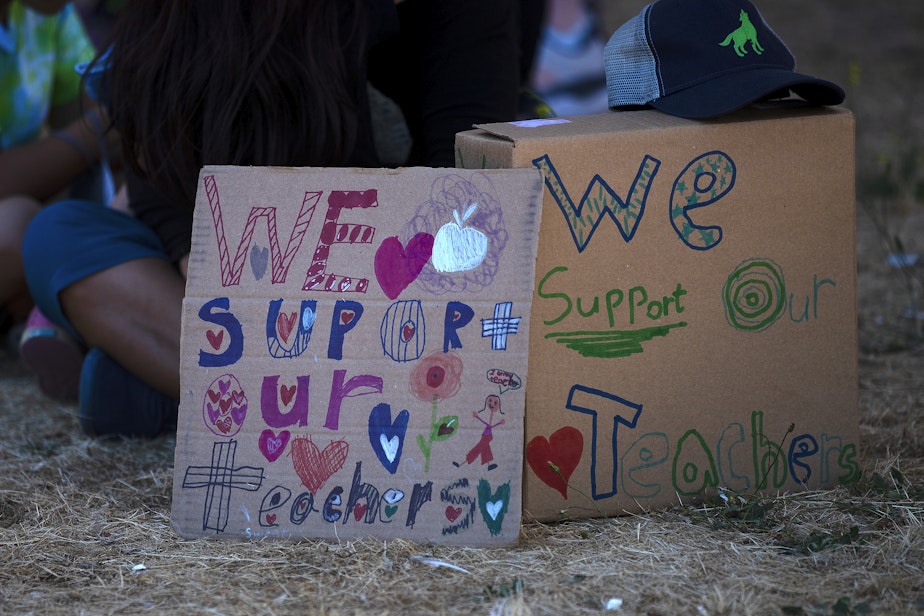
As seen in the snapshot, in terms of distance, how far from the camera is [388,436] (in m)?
1.52

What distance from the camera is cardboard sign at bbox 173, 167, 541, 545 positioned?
59.3 inches

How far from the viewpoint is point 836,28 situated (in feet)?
24.0

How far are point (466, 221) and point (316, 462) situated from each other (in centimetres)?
42

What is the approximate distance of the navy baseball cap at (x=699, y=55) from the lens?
1.62m

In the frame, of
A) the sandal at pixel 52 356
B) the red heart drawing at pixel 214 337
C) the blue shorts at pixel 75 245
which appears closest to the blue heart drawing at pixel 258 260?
the red heart drawing at pixel 214 337

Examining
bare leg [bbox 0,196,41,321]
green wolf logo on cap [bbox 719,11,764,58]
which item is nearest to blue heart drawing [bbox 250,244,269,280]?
green wolf logo on cap [bbox 719,11,764,58]

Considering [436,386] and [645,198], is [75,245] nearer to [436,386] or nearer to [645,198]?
[436,386]

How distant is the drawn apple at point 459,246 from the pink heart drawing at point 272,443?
342 millimetres

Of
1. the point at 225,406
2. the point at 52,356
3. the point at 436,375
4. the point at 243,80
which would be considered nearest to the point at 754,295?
the point at 436,375

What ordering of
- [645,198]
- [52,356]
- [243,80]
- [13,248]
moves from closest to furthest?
[645,198] → [243,80] → [52,356] → [13,248]

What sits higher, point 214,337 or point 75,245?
point 75,245

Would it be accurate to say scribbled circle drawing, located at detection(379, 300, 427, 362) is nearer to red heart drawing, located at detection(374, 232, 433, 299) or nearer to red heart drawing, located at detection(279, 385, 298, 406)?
red heart drawing, located at detection(374, 232, 433, 299)

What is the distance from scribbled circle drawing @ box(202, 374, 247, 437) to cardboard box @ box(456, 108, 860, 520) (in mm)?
434

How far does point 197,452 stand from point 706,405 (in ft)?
2.60
